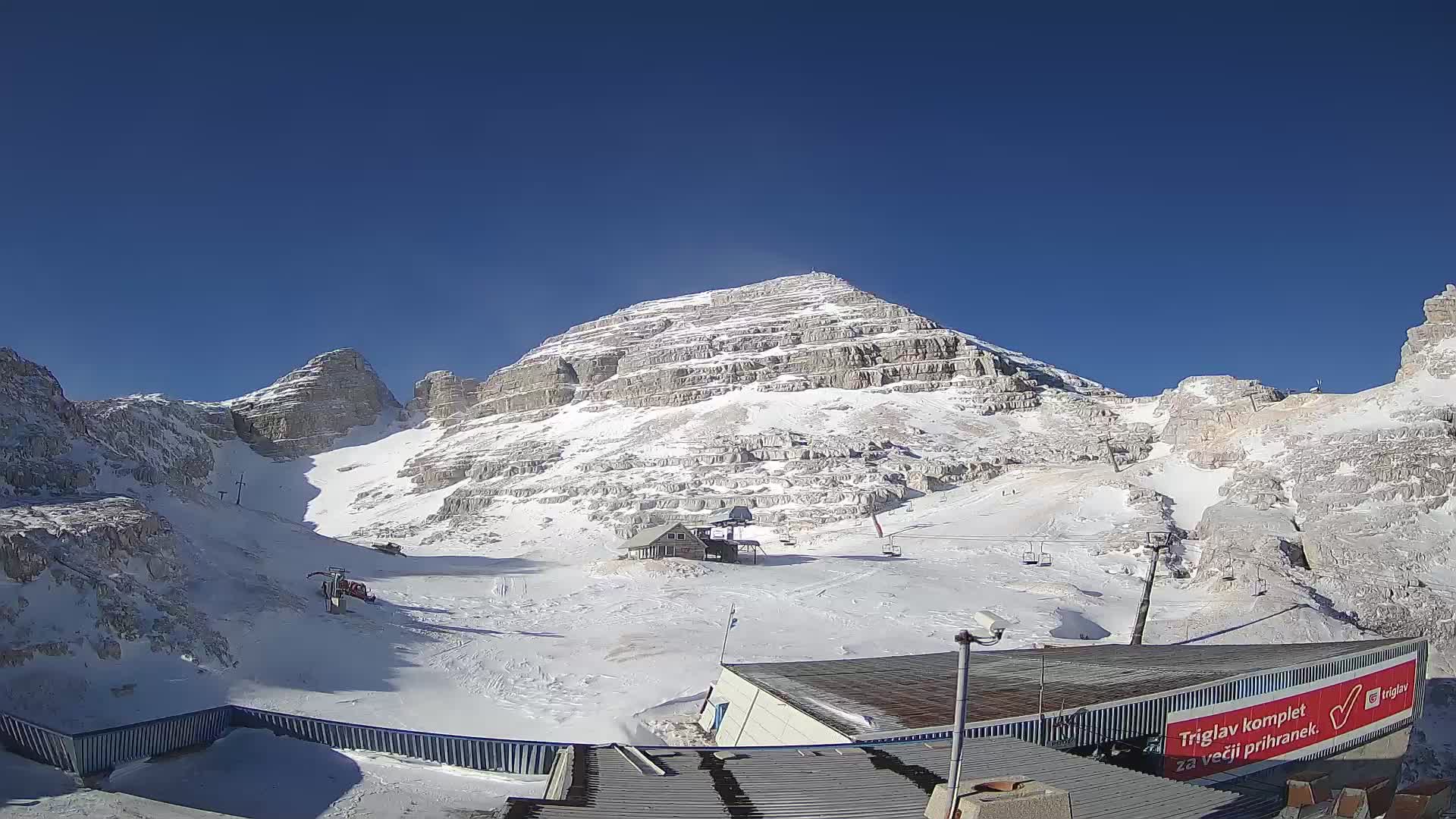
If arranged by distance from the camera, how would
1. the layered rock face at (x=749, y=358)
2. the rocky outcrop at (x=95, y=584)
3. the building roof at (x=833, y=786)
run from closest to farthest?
the building roof at (x=833, y=786)
the rocky outcrop at (x=95, y=584)
the layered rock face at (x=749, y=358)

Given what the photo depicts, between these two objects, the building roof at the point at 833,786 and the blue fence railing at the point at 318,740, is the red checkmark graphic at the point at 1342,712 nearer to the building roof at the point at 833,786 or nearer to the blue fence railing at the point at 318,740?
the building roof at the point at 833,786

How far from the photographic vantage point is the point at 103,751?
1095 centimetres

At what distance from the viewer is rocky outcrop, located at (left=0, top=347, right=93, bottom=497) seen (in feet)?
81.9

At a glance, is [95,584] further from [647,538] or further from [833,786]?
[647,538]

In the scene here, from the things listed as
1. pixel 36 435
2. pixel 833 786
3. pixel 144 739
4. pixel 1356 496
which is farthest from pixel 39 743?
pixel 1356 496

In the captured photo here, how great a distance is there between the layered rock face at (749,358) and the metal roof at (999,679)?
74.2 meters

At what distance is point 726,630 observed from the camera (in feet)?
87.9

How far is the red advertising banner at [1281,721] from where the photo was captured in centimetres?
1485

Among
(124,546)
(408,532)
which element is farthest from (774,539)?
(124,546)

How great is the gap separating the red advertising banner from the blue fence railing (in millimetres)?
11350

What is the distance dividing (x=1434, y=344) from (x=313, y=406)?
14619 cm

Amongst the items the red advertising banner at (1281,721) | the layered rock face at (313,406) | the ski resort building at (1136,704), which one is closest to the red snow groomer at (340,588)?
the ski resort building at (1136,704)

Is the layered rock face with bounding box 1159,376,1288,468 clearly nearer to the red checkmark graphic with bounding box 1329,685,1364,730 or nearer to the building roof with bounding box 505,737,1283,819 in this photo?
the red checkmark graphic with bounding box 1329,685,1364,730

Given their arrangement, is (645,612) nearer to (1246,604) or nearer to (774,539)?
(1246,604)
